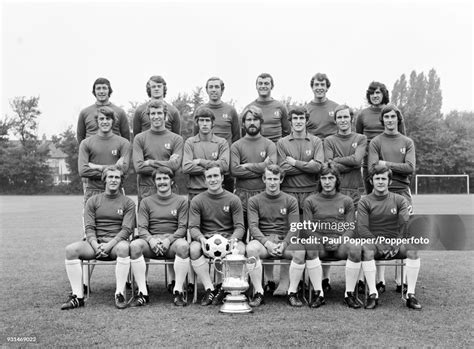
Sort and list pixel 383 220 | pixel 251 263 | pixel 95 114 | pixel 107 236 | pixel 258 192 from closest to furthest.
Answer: pixel 251 263, pixel 383 220, pixel 107 236, pixel 258 192, pixel 95 114

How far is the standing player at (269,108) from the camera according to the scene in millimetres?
7750

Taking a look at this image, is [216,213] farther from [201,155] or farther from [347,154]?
[347,154]

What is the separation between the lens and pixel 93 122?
7.85 metres

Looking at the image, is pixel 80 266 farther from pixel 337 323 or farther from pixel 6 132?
pixel 6 132

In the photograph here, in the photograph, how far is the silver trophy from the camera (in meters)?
6.05

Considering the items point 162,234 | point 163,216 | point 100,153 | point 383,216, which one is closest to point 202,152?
point 163,216

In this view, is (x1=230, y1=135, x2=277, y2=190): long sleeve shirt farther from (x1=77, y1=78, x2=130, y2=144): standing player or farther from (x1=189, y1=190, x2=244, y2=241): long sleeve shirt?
(x1=77, y1=78, x2=130, y2=144): standing player

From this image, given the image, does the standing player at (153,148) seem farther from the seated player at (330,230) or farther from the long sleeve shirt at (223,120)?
the seated player at (330,230)

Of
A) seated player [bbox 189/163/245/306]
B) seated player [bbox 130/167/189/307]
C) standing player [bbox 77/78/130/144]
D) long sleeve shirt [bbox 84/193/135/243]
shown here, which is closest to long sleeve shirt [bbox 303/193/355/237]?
seated player [bbox 189/163/245/306]

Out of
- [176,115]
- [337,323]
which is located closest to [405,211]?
[337,323]

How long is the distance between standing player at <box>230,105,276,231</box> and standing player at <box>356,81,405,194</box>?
4.49 ft

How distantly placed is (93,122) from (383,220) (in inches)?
155

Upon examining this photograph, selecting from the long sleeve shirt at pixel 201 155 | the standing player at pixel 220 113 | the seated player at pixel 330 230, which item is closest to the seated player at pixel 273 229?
the seated player at pixel 330 230

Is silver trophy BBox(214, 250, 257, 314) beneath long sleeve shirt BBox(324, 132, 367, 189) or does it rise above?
beneath
